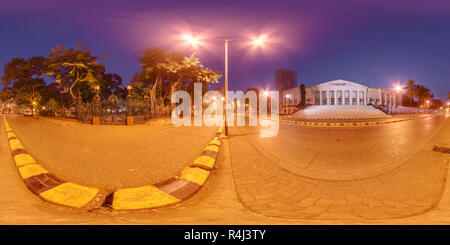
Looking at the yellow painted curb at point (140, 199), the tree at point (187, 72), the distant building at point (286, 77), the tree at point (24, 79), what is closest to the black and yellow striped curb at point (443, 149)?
the yellow painted curb at point (140, 199)

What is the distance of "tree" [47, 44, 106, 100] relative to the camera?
2620 cm

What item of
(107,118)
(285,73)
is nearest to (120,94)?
(107,118)

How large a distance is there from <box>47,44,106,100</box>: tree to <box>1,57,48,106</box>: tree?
7.34 m

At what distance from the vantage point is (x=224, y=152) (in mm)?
6703

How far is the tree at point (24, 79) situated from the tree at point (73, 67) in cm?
734

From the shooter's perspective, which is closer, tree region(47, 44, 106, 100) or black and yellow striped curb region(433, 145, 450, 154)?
black and yellow striped curb region(433, 145, 450, 154)

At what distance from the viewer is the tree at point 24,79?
3228 cm

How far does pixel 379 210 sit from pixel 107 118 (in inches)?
801

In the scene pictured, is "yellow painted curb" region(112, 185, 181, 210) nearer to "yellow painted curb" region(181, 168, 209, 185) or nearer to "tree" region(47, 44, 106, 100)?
"yellow painted curb" region(181, 168, 209, 185)

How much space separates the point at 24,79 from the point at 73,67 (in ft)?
45.8

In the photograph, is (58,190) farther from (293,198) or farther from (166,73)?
(166,73)

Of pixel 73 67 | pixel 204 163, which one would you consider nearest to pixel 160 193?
pixel 204 163

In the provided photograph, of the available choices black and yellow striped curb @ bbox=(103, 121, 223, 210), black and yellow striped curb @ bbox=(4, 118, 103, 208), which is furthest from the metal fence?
black and yellow striped curb @ bbox=(103, 121, 223, 210)

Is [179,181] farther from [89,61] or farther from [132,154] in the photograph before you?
[89,61]
